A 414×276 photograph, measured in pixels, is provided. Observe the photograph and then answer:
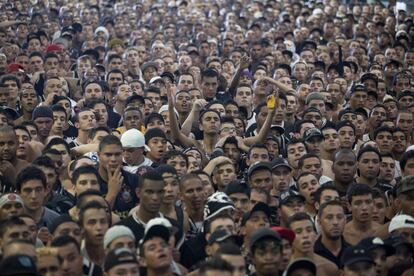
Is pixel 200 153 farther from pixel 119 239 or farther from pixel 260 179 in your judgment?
pixel 119 239

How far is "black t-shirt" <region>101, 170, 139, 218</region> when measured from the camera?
11430mm

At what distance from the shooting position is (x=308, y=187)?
38.5 ft

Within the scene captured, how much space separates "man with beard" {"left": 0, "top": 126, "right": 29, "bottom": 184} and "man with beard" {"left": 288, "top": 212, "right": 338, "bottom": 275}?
141 inches

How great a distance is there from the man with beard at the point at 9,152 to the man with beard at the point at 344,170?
12.2 ft

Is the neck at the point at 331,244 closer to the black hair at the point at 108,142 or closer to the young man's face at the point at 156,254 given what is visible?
the young man's face at the point at 156,254

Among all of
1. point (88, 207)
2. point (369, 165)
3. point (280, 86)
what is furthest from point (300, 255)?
point (280, 86)

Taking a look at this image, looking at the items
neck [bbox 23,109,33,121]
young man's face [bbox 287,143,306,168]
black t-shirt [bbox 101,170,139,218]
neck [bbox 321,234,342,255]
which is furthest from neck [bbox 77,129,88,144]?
neck [bbox 321,234,342,255]

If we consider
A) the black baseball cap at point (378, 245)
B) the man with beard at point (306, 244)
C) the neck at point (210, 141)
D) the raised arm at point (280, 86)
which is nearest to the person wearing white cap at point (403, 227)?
the black baseball cap at point (378, 245)

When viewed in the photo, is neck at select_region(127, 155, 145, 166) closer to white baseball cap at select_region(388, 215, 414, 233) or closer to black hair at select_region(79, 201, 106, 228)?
black hair at select_region(79, 201, 106, 228)

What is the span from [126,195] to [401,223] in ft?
9.96

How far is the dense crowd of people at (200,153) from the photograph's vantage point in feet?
30.6

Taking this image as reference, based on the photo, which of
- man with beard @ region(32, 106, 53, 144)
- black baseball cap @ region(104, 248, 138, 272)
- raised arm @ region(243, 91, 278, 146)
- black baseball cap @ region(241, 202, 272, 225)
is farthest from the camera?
raised arm @ region(243, 91, 278, 146)

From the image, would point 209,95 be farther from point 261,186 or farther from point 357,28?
point 357,28

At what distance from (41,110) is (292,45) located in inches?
413
